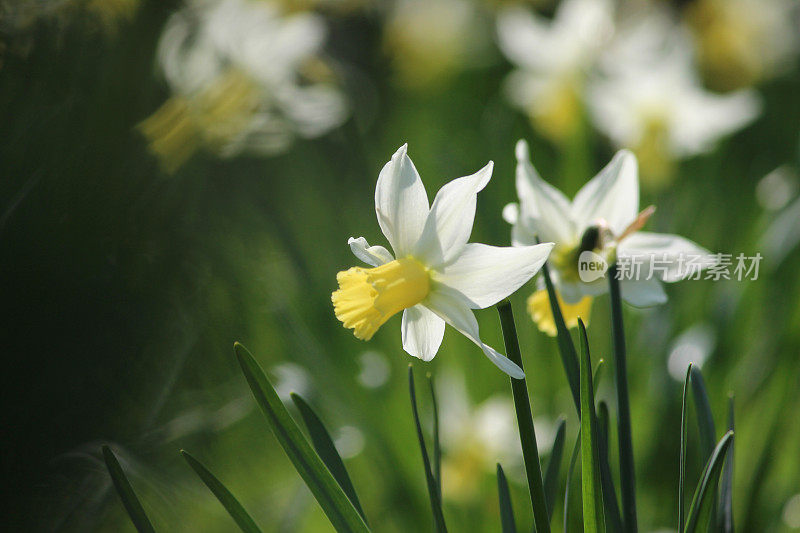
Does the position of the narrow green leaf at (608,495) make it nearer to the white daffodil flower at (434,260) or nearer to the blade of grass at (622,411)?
the blade of grass at (622,411)

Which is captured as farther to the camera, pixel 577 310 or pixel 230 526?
pixel 230 526

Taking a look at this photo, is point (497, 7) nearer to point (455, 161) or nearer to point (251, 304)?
point (455, 161)

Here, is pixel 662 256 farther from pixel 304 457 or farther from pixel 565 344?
pixel 304 457

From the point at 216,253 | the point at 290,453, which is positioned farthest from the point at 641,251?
the point at 216,253

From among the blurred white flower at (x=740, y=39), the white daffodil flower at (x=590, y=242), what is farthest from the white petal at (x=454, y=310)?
the blurred white flower at (x=740, y=39)

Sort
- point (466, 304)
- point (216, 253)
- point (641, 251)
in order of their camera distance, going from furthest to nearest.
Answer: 1. point (216, 253)
2. point (641, 251)
3. point (466, 304)

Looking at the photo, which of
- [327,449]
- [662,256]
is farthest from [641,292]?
[327,449]

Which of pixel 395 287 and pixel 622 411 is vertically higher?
pixel 395 287

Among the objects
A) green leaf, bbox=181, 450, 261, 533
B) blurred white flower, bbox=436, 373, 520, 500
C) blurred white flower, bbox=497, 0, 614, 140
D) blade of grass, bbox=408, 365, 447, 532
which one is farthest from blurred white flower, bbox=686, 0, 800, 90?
green leaf, bbox=181, 450, 261, 533
